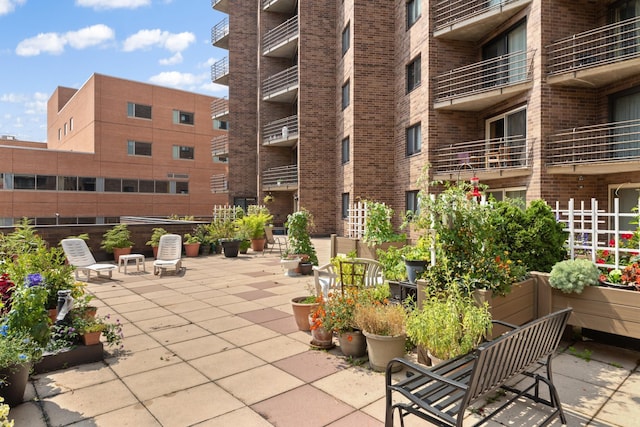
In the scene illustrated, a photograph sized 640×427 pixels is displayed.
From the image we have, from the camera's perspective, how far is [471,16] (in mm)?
15453

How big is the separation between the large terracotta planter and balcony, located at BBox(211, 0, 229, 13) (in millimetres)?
32972

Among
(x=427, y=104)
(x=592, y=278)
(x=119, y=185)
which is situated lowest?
(x=592, y=278)

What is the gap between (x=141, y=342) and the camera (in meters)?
5.40

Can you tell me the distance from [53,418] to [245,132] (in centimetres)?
2835

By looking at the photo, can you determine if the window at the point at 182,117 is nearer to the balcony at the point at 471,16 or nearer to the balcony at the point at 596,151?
the balcony at the point at 471,16

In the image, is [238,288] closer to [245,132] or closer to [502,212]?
[502,212]

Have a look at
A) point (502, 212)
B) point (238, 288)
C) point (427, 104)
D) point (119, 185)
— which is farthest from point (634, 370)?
point (119, 185)

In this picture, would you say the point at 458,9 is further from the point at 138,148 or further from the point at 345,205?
the point at 138,148

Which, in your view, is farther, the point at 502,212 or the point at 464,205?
the point at 502,212

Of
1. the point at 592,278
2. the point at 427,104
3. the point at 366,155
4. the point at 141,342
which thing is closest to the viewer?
the point at 592,278

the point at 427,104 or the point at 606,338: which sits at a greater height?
the point at 427,104

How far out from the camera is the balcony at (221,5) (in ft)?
101

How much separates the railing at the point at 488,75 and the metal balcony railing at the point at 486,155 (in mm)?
2099

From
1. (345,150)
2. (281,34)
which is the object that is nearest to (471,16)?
(345,150)
